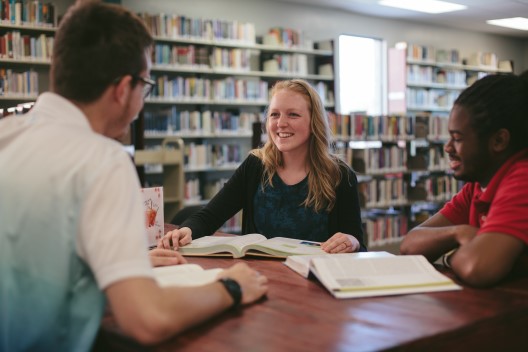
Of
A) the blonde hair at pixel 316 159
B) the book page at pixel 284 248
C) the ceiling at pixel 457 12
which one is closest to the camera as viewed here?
the book page at pixel 284 248

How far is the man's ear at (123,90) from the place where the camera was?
3.76ft

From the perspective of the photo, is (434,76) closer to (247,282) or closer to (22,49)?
(22,49)

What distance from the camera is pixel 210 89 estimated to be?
22.2 ft

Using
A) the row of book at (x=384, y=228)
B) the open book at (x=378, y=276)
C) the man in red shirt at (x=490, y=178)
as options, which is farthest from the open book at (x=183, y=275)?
the row of book at (x=384, y=228)

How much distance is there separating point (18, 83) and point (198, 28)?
6.80 feet

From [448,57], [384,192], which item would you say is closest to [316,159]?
[384,192]

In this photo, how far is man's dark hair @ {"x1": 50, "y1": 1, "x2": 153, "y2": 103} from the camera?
111 centimetres

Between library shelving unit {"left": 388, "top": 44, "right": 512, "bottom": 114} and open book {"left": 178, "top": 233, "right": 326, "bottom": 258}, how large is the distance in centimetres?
682

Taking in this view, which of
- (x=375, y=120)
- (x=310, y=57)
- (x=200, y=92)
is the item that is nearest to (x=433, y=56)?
(x=310, y=57)

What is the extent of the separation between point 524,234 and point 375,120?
526 cm

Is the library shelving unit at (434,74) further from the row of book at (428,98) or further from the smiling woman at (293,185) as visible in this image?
the smiling woman at (293,185)

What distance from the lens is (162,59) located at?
6.38 meters

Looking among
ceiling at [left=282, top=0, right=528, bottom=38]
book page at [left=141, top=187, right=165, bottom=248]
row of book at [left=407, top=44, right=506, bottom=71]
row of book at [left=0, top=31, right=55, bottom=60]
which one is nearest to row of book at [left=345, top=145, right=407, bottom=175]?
ceiling at [left=282, top=0, right=528, bottom=38]

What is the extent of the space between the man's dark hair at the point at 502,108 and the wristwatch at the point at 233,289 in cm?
77
